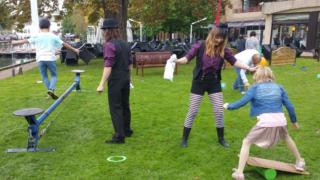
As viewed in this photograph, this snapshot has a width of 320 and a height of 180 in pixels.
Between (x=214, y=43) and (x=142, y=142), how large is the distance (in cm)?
193

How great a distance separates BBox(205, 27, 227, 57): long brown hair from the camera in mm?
4883

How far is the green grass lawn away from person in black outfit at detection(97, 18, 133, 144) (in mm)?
415

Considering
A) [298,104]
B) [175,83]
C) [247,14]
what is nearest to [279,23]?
[247,14]

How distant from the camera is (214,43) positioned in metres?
4.91

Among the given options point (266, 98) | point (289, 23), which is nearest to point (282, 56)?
point (266, 98)

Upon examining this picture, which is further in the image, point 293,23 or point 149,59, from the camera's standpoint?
point 293,23

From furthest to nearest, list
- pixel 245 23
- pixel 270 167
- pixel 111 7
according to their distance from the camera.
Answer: pixel 245 23 < pixel 111 7 < pixel 270 167

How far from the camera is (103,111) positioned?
774cm

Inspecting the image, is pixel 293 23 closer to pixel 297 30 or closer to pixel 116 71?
pixel 297 30

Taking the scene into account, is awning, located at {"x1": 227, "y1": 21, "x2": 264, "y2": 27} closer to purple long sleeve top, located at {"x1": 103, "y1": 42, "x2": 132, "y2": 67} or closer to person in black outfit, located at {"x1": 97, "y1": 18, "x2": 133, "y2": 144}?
person in black outfit, located at {"x1": 97, "y1": 18, "x2": 133, "y2": 144}

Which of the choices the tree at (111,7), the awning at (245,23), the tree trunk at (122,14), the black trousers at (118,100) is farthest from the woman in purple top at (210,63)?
the awning at (245,23)

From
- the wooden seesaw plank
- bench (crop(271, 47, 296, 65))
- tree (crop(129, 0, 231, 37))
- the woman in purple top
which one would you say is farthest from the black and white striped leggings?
tree (crop(129, 0, 231, 37))

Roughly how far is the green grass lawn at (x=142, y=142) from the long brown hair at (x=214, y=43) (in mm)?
1434

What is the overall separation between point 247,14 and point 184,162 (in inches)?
1648
